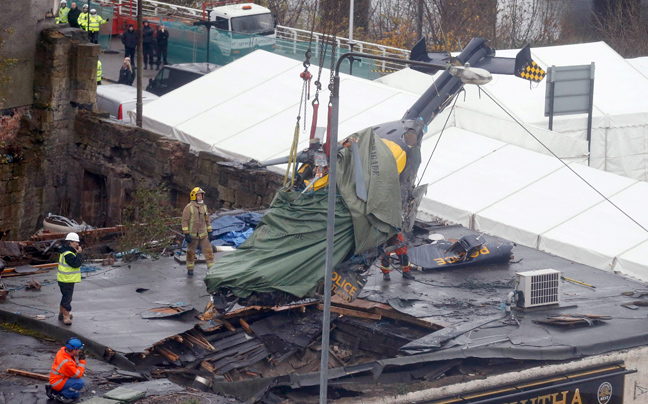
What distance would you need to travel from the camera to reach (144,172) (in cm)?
2572

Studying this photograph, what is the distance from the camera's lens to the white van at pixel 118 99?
97.1 feet

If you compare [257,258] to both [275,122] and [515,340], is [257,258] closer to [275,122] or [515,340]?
[515,340]

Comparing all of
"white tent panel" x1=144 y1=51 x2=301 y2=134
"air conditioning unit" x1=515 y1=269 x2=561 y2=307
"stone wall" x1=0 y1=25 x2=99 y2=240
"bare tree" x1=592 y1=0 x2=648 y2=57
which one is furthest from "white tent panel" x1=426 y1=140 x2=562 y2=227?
"bare tree" x1=592 y1=0 x2=648 y2=57

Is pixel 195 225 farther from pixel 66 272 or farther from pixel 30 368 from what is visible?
pixel 30 368

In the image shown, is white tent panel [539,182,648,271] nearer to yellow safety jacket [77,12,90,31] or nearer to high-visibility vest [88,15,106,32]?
yellow safety jacket [77,12,90,31]

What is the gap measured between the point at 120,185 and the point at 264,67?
666cm

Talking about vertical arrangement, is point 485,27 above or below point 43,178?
above

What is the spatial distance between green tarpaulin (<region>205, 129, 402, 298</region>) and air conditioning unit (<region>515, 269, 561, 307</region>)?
2.32m

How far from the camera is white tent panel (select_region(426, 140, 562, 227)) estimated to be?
67.2 feet

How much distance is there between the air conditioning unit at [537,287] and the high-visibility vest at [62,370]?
743 centimetres

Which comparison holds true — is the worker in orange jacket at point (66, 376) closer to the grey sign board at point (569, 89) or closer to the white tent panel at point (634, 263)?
the white tent panel at point (634, 263)

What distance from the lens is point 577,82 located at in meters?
24.7

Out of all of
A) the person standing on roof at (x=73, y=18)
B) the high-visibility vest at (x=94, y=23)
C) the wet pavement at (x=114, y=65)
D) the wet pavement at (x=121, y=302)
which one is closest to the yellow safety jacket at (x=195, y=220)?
Answer: the wet pavement at (x=121, y=302)

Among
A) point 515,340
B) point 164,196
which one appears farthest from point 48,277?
point 515,340
